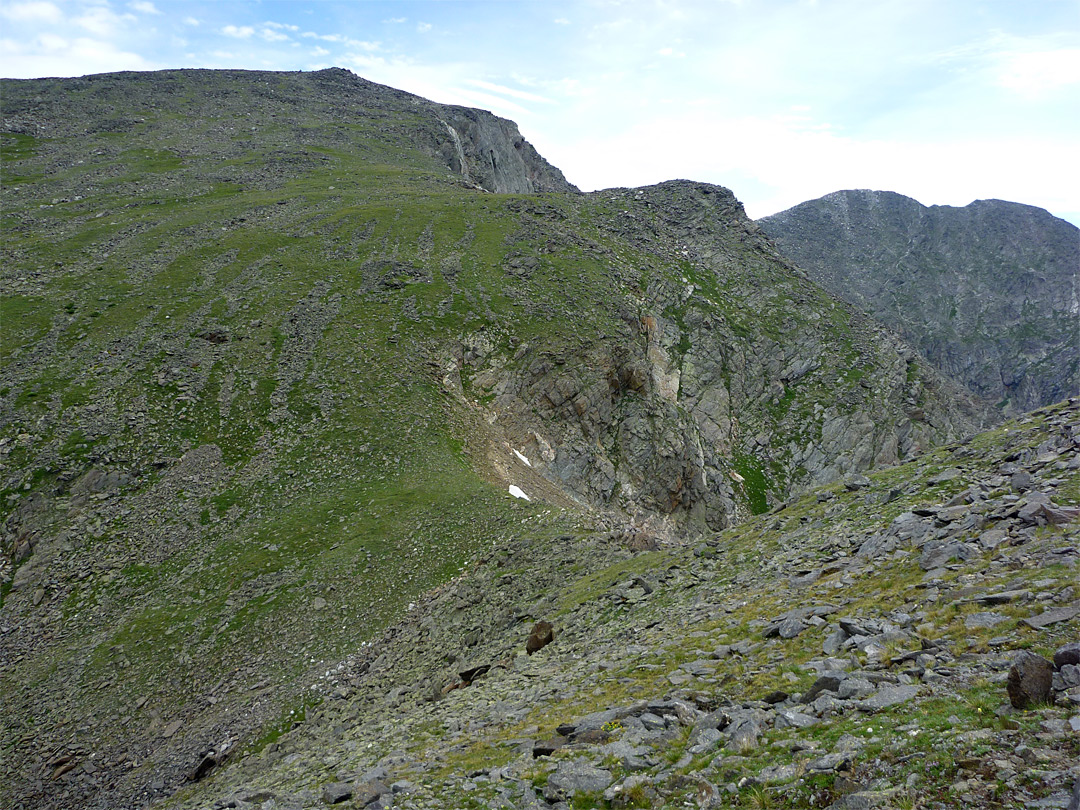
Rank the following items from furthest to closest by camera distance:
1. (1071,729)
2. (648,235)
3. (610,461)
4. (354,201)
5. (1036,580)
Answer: (648,235) < (354,201) < (610,461) < (1036,580) < (1071,729)

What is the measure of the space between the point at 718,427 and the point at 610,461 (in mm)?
25979

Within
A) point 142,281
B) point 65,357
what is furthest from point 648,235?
point 65,357

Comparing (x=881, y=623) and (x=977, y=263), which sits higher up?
(x=977, y=263)

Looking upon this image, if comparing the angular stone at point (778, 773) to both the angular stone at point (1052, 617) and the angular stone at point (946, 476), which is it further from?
the angular stone at point (946, 476)

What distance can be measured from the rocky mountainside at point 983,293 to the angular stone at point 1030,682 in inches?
7064

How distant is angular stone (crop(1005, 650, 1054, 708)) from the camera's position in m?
8.85

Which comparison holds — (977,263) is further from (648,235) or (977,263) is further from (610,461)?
(610,461)

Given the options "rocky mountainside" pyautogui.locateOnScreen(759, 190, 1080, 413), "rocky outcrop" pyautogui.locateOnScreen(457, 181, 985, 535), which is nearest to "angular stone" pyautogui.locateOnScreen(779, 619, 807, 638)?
"rocky outcrop" pyautogui.locateOnScreen(457, 181, 985, 535)

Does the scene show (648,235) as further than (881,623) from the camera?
Yes

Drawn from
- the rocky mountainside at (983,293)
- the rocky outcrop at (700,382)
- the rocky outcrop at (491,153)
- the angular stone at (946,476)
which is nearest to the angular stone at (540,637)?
the angular stone at (946,476)

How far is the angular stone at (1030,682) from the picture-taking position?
8852 millimetres

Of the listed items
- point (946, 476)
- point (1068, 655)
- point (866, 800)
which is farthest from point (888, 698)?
point (946, 476)

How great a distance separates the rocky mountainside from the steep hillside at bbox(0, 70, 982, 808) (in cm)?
10745

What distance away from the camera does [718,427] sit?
76375 mm
